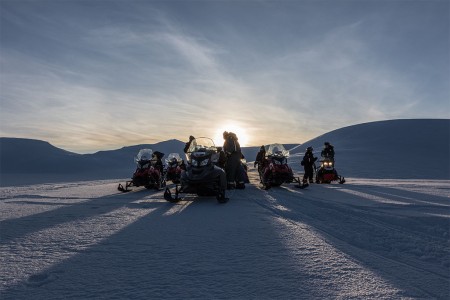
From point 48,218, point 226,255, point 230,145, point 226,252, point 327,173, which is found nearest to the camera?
point 226,255

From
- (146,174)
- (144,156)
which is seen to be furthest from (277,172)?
(144,156)

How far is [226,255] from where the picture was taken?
3662mm

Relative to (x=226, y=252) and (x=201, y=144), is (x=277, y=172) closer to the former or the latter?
(x=201, y=144)

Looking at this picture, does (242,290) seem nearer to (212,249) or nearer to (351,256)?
(212,249)

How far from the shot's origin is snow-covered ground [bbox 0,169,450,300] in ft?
8.89

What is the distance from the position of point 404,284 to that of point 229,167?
9821mm

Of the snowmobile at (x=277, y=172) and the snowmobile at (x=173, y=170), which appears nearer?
the snowmobile at (x=277, y=172)

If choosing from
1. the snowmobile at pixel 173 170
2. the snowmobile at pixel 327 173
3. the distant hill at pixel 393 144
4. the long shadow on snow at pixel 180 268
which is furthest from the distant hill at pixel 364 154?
the long shadow on snow at pixel 180 268

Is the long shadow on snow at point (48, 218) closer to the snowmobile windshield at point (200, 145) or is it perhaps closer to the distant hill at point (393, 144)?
the snowmobile windshield at point (200, 145)

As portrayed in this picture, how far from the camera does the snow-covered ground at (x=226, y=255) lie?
2.71m

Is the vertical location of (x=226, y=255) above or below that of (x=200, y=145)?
below

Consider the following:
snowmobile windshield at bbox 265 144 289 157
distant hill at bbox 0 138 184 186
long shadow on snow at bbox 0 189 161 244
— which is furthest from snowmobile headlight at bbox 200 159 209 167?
distant hill at bbox 0 138 184 186

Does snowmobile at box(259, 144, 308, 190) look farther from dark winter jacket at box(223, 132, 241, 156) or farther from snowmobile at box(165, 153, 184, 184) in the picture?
snowmobile at box(165, 153, 184, 184)

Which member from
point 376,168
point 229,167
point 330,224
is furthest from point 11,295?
point 376,168
